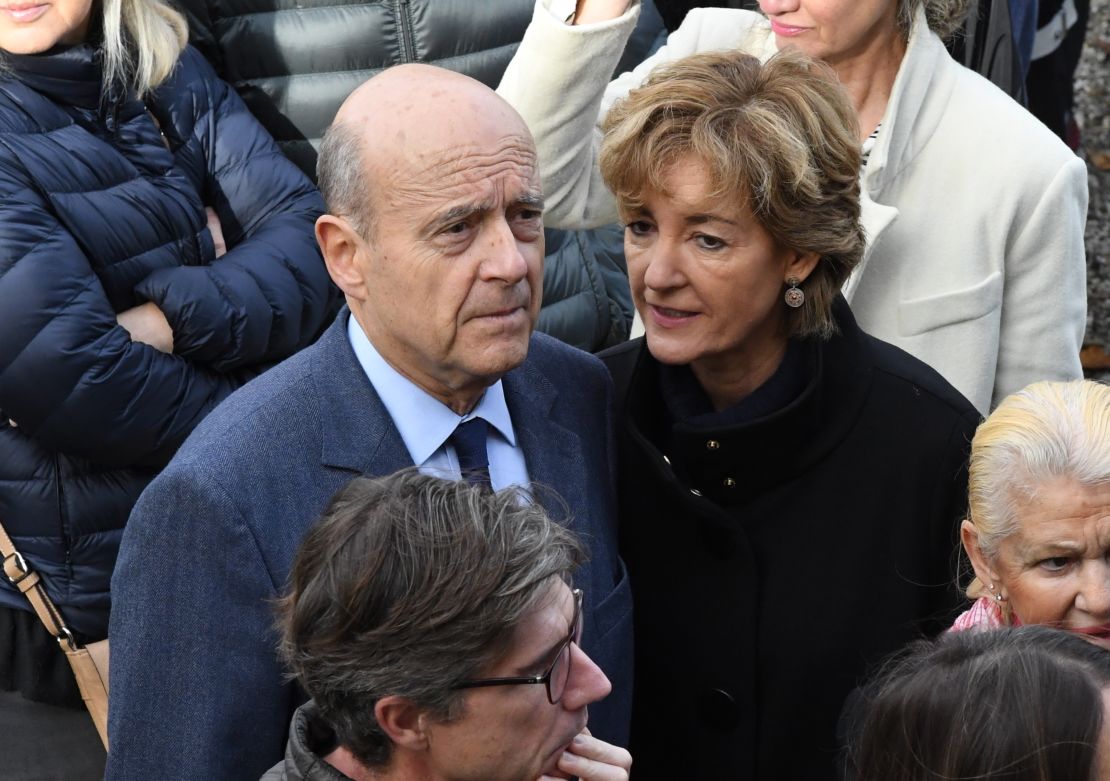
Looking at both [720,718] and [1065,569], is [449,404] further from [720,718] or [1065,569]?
[1065,569]

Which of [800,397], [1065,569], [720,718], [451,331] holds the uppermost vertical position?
[451,331]

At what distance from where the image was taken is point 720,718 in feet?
8.85

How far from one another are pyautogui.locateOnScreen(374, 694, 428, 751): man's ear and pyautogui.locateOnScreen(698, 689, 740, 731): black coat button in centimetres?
87

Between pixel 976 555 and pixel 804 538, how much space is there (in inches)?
11.9

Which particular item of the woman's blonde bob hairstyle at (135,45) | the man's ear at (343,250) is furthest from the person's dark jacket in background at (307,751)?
the woman's blonde bob hairstyle at (135,45)

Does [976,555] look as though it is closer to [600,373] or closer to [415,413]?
[600,373]

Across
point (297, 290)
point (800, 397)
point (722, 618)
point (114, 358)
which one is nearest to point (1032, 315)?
point (800, 397)

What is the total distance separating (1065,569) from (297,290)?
1.76 meters

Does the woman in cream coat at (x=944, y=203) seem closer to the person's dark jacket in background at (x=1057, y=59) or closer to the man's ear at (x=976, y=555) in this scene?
the man's ear at (x=976, y=555)

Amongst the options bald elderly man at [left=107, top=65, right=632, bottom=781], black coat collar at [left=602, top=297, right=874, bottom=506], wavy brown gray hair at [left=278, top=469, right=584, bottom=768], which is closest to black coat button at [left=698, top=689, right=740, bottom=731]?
bald elderly man at [left=107, top=65, right=632, bottom=781]

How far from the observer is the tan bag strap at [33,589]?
9.79 ft

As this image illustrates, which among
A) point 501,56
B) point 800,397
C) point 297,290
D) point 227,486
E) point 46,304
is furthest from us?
point 501,56

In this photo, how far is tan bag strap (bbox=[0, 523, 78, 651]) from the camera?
9.79 ft

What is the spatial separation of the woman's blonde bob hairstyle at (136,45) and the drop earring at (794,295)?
156 cm
